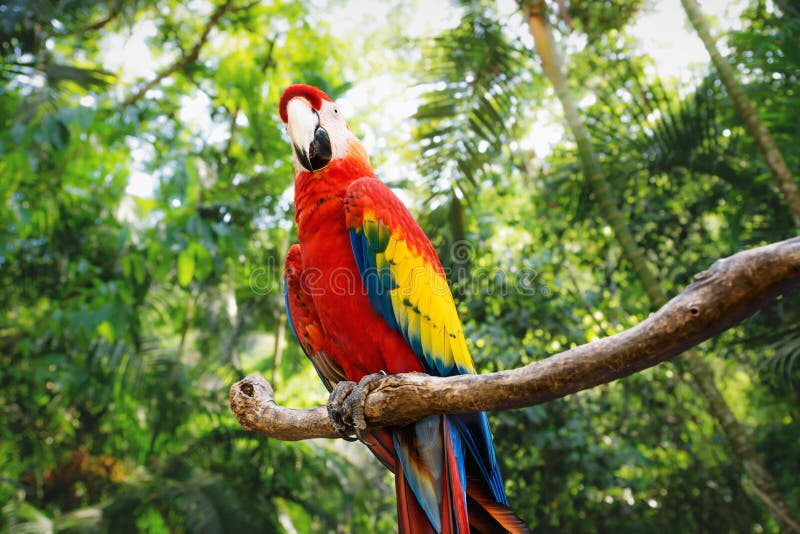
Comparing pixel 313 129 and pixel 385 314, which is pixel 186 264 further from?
pixel 385 314

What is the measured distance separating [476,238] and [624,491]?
76.4 inches

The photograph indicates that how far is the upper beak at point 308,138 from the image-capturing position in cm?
152

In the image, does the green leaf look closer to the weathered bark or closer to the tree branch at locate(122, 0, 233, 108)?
the tree branch at locate(122, 0, 233, 108)

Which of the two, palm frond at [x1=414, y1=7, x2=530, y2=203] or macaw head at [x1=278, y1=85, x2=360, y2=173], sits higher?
palm frond at [x1=414, y1=7, x2=530, y2=203]

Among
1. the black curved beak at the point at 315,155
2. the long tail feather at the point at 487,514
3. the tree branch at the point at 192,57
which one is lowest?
the long tail feather at the point at 487,514

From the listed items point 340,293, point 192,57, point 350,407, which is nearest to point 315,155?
point 340,293

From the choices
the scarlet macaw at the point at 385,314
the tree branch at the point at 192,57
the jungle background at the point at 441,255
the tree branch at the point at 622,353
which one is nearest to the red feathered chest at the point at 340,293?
the scarlet macaw at the point at 385,314

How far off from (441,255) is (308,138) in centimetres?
106

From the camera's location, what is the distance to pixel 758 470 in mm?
2107

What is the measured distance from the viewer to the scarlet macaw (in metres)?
1.19

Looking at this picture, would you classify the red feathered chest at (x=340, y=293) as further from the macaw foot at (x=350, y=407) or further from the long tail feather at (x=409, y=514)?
the long tail feather at (x=409, y=514)

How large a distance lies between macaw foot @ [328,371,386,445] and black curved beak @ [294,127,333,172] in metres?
0.64

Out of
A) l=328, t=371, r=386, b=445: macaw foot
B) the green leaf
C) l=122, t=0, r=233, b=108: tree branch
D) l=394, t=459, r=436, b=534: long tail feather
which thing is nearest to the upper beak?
l=328, t=371, r=386, b=445: macaw foot

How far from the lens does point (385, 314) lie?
1.35 meters
